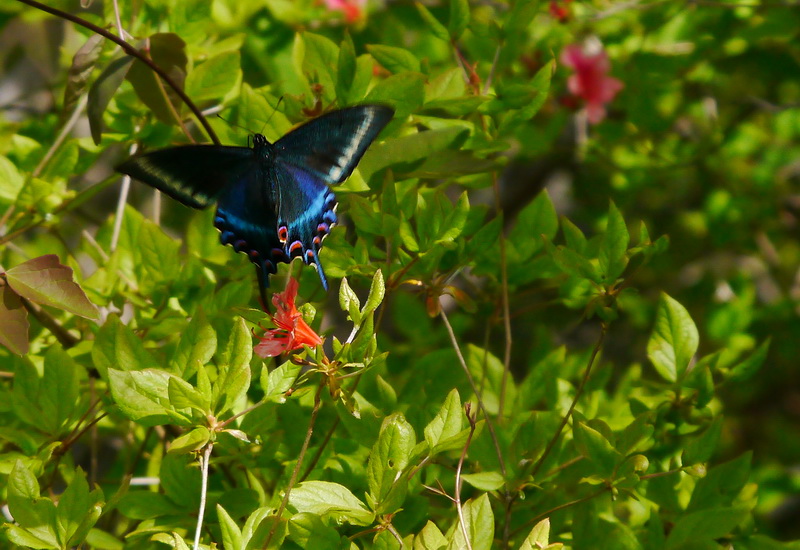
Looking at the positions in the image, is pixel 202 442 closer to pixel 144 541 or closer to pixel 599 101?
pixel 144 541

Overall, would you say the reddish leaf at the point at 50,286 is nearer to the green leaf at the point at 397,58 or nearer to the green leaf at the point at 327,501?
the green leaf at the point at 327,501

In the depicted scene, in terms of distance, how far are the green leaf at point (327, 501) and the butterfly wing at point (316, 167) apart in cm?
23

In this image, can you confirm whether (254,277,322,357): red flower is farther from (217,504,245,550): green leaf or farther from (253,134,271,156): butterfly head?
(253,134,271,156): butterfly head

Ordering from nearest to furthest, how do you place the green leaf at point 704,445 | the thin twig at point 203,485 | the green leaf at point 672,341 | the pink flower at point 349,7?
1. the thin twig at point 203,485
2. the green leaf at point 704,445
3. the green leaf at point 672,341
4. the pink flower at point 349,7

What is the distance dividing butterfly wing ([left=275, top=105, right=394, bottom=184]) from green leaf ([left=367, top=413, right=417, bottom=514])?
35 centimetres

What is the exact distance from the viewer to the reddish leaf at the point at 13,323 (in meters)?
0.87

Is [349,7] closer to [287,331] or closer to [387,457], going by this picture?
[287,331]

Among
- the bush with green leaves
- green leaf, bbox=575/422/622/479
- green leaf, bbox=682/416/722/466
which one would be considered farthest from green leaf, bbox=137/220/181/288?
green leaf, bbox=682/416/722/466

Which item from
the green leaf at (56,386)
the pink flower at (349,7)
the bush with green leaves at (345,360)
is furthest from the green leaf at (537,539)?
the pink flower at (349,7)

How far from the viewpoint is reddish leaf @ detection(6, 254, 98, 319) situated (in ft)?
2.87

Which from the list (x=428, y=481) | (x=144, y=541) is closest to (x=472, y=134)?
(x=428, y=481)

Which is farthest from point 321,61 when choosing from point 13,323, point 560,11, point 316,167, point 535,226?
point 560,11

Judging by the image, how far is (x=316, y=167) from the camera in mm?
1127

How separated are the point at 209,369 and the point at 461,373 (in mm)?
364
